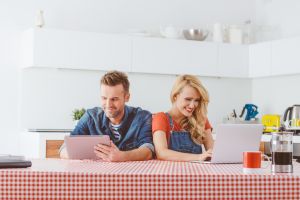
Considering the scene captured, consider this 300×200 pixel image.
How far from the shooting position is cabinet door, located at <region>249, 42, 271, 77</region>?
627 cm

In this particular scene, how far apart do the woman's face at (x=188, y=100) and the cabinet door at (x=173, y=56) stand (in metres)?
2.33

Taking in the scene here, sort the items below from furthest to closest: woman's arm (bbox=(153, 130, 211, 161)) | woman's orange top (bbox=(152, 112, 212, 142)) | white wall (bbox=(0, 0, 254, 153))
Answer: white wall (bbox=(0, 0, 254, 153)) → woman's orange top (bbox=(152, 112, 212, 142)) → woman's arm (bbox=(153, 130, 211, 161))

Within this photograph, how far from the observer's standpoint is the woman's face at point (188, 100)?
375 centimetres

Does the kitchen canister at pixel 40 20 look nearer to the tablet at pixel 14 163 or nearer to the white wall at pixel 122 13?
the white wall at pixel 122 13

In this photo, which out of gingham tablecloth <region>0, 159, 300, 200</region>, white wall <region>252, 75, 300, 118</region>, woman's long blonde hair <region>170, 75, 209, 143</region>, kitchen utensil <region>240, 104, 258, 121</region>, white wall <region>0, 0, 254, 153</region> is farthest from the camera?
kitchen utensil <region>240, 104, 258, 121</region>

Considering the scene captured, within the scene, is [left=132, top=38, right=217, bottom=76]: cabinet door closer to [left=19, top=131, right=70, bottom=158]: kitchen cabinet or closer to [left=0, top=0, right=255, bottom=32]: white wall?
[left=0, top=0, right=255, bottom=32]: white wall

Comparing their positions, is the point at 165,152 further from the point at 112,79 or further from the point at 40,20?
the point at 40,20

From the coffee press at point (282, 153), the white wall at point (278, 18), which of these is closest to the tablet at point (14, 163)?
the coffee press at point (282, 153)

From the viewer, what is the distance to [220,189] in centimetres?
252

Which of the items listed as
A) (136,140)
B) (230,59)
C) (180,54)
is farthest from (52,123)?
(136,140)

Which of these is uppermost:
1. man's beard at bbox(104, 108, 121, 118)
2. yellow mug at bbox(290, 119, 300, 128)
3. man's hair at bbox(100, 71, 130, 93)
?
man's hair at bbox(100, 71, 130, 93)

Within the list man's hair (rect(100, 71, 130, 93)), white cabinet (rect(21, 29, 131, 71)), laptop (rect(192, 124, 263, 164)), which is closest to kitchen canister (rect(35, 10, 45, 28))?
white cabinet (rect(21, 29, 131, 71))

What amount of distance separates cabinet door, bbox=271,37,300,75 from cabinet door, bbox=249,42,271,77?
0.29 ft

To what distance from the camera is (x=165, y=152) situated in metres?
3.49
